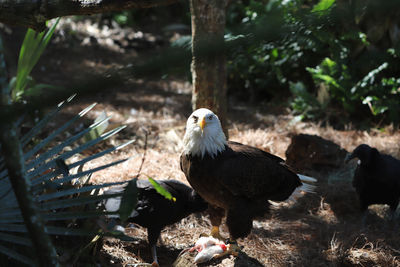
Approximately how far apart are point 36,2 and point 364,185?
10.8 feet

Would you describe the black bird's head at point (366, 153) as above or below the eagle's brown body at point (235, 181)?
below

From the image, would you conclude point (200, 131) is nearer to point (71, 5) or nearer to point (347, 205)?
point (71, 5)

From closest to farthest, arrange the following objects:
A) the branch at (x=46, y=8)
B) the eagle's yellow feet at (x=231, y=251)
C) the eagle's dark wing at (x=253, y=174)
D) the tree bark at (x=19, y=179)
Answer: the tree bark at (x=19, y=179) < the branch at (x=46, y=8) < the eagle's yellow feet at (x=231, y=251) < the eagle's dark wing at (x=253, y=174)

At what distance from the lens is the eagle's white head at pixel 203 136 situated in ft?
10.4

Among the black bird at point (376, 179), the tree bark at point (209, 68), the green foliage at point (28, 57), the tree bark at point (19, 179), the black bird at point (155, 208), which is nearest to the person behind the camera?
the tree bark at point (19, 179)

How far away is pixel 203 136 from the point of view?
316 centimetres

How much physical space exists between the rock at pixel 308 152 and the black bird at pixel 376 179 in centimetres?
63

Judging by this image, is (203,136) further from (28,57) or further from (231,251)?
(28,57)

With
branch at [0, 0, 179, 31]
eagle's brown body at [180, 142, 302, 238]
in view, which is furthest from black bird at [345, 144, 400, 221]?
branch at [0, 0, 179, 31]

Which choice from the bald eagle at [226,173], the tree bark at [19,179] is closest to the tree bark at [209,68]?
the bald eagle at [226,173]

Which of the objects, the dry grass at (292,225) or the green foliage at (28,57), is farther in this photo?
the green foliage at (28,57)

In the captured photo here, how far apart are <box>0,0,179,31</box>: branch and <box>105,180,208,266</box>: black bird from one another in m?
1.34

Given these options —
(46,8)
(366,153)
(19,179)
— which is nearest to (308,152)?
(366,153)

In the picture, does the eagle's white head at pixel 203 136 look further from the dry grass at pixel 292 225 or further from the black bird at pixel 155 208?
the dry grass at pixel 292 225
